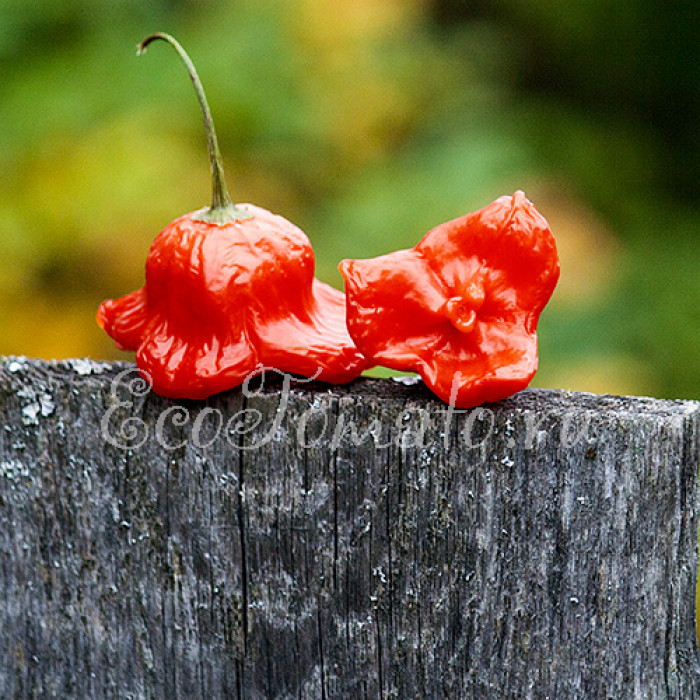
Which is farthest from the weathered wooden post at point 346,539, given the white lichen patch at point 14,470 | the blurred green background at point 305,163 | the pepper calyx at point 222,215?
the blurred green background at point 305,163

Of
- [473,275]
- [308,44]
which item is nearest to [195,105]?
[308,44]

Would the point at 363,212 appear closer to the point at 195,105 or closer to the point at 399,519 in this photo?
the point at 195,105

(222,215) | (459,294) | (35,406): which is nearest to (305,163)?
(222,215)

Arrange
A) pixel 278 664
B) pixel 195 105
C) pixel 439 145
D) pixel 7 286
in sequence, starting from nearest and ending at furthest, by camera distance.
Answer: pixel 278 664 < pixel 7 286 < pixel 195 105 < pixel 439 145

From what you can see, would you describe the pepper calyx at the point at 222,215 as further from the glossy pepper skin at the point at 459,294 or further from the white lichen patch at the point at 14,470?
the white lichen patch at the point at 14,470

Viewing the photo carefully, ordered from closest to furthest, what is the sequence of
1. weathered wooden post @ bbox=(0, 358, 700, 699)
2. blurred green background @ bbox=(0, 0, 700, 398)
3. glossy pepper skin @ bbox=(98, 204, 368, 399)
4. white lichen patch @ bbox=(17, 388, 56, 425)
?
1. weathered wooden post @ bbox=(0, 358, 700, 699)
2. glossy pepper skin @ bbox=(98, 204, 368, 399)
3. white lichen patch @ bbox=(17, 388, 56, 425)
4. blurred green background @ bbox=(0, 0, 700, 398)

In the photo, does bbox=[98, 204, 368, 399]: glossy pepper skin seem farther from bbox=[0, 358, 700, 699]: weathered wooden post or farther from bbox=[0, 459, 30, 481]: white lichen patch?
bbox=[0, 459, 30, 481]: white lichen patch

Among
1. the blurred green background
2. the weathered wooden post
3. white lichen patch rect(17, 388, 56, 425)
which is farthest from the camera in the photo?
the blurred green background

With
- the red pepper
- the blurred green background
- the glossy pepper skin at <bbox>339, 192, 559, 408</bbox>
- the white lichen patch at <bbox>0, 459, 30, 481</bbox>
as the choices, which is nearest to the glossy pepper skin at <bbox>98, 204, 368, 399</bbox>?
the red pepper
